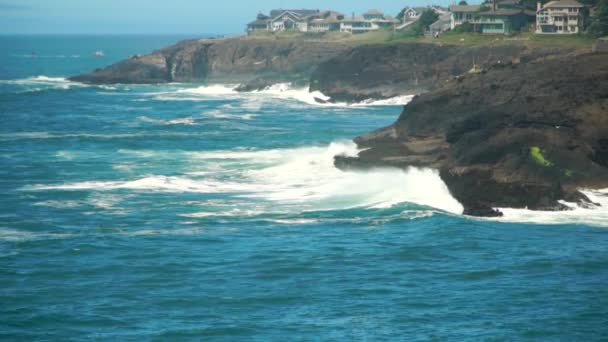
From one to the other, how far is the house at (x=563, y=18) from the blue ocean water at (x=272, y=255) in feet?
170

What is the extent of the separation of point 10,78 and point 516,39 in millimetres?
71777

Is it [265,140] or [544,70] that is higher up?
[544,70]

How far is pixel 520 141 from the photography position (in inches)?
1801

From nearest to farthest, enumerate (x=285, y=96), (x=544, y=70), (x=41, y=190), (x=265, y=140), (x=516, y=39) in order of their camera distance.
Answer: (x=41, y=190) < (x=544, y=70) < (x=265, y=140) < (x=516, y=39) < (x=285, y=96)

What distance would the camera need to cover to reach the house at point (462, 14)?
124 meters

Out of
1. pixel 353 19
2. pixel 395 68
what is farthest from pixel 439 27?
pixel 353 19

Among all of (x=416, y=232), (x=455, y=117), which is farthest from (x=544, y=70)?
(x=416, y=232)

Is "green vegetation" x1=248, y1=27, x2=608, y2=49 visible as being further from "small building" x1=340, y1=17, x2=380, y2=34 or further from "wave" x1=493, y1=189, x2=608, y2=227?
"wave" x1=493, y1=189, x2=608, y2=227

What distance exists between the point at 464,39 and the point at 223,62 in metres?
39.8

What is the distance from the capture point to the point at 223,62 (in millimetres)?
139875

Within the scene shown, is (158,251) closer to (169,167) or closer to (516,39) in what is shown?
(169,167)

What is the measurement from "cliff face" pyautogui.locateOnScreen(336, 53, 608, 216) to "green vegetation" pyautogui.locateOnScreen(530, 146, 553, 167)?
5 cm

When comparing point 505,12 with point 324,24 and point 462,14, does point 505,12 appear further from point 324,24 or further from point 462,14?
point 324,24

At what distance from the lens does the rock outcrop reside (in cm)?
13125
